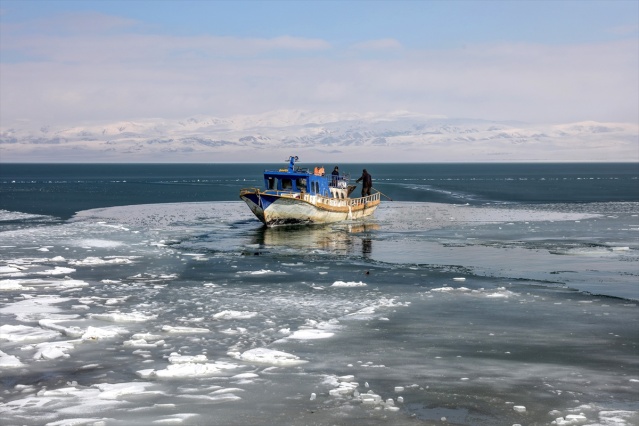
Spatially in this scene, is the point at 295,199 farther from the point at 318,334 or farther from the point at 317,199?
the point at 318,334

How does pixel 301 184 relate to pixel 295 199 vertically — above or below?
above

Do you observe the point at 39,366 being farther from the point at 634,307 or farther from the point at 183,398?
the point at 634,307

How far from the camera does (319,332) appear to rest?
768 inches

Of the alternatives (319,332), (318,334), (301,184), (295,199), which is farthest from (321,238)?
(318,334)

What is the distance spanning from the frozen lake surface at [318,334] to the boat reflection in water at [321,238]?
2.99ft

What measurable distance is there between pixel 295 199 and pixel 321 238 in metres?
6.91

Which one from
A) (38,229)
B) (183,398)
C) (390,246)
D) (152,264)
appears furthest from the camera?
(38,229)

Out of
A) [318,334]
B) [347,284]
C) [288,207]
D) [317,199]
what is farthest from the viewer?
[317,199]

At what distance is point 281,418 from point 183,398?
2163 millimetres

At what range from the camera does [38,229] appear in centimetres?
4822

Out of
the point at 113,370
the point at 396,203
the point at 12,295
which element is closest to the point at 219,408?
the point at 113,370

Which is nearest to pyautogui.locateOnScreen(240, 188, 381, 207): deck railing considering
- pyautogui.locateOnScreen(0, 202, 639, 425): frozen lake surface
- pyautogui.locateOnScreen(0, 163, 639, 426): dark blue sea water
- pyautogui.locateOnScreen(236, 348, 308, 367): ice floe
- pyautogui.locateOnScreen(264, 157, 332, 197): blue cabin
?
pyautogui.locateOnScreen(264, 157, 332, 197): blue cabin

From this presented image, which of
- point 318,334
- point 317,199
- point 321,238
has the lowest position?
point 321,238

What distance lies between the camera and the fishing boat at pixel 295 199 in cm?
5209
